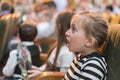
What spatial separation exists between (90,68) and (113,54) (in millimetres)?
237

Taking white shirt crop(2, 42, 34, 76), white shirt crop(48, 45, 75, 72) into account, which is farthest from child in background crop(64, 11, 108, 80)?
white shirt crop(2, 42, 34, 76)

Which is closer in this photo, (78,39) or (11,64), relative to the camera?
(78,39)

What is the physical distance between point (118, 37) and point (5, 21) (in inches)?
77.6

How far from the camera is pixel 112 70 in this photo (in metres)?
2.42

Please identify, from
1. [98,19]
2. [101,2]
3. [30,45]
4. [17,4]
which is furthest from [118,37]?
[101,2]

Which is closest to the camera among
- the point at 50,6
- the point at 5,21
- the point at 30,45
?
the point at 30,45

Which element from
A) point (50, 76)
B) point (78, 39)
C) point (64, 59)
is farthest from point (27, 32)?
point (78, 39)

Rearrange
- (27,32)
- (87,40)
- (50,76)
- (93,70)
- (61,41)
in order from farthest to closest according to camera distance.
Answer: (27,32)
(61,41)
(50,76)
(87,40)
(93,70)

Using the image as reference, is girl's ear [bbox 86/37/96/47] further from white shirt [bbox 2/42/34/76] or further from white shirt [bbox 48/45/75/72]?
white shirt [bbox 2/42/34/76]

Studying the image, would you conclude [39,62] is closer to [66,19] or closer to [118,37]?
[66,19]

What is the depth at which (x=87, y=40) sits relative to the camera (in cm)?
240

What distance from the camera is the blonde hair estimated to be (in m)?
2.37

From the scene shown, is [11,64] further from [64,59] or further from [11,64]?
[64,59]

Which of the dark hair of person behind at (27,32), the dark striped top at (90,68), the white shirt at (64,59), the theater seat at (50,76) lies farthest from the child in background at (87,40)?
the dark hair of person behind at (27,32)
